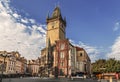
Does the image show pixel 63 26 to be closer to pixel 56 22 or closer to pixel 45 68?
pixel 56 22

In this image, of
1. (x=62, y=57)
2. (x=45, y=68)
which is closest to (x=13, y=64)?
(x=45, y=68)

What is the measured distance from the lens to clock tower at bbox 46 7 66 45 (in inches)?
3900

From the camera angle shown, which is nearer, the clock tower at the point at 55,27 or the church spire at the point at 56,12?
the clock tower at the point at 55,27

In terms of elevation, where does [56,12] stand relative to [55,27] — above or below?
above

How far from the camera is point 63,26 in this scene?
348 ft

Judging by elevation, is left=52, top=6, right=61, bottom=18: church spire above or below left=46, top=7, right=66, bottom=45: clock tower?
above

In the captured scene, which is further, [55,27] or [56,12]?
[56,12]

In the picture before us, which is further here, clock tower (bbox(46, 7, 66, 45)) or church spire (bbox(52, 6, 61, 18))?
church spire (bbox(52, 6, 61, 18))

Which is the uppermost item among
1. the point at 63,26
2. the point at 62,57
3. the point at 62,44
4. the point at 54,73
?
the point at 63,26

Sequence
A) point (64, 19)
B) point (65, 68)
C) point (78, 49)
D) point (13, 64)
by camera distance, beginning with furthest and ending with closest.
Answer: point (13, 64) < point (64, 19) < point (78, 49) < point (65, 68)

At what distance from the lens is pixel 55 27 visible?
10038 centimetres

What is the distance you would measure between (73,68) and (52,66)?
440 inches

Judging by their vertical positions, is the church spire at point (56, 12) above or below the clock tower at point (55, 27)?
above

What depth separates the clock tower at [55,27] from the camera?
325ft
